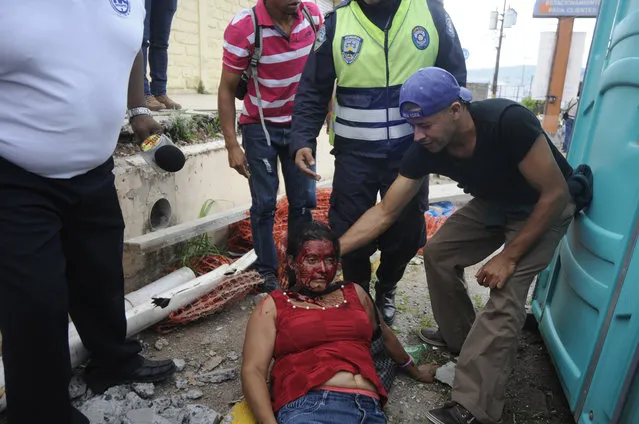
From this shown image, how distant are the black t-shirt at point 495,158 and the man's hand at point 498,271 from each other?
1.05 feet

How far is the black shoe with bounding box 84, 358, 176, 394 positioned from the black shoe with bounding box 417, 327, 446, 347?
1529mm

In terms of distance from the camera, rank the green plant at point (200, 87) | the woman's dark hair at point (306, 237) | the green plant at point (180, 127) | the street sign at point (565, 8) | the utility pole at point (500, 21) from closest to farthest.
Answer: the woman's dark hair at point (306, 237), the green plant at point (180, 127), the green plant at point (200, 87), the street sign at point (565, 8), the utility pole at point (500, 21)

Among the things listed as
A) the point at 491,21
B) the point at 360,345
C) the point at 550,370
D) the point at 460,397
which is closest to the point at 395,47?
the point at 360,345

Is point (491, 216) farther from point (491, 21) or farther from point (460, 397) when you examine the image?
point (491, 21)

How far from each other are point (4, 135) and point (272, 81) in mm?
1840

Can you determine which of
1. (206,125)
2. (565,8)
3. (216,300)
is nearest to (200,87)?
(206,125)

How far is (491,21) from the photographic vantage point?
2531 cm

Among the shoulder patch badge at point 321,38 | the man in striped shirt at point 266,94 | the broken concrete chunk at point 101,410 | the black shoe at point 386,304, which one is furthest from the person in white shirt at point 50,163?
the black shoe at point 386,304

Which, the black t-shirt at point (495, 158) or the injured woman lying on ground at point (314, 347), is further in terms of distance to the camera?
the black t-shirt at point (495, 158)

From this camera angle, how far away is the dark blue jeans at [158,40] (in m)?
4.30

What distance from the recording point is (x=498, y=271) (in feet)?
7.47

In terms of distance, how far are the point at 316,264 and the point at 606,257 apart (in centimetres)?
124

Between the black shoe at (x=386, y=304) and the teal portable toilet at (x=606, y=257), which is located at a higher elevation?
the teal portable toilet at (x=606, y=257)

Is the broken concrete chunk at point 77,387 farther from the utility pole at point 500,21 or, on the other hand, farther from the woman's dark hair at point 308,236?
the utility pole at point 500,21
